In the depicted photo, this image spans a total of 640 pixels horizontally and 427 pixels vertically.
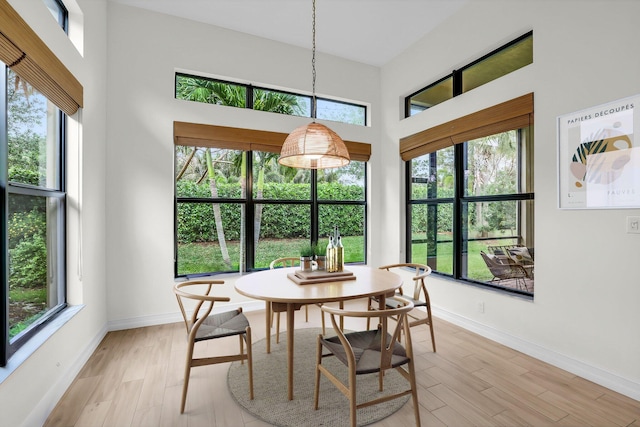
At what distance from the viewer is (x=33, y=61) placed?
1.81 metres

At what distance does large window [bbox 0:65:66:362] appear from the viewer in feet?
5.91

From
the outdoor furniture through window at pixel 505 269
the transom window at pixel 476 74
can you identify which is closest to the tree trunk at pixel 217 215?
the transom window at pixel 476 74

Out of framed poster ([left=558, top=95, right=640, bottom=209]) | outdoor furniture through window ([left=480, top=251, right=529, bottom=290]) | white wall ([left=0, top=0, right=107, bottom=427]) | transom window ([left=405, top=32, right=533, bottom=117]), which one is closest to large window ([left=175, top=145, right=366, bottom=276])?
white wall ([left=0, top=0, right=107, bottom=427])

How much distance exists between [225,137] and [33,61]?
2081 mm

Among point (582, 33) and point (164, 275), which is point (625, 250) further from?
point (164, 275)

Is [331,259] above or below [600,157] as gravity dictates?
below

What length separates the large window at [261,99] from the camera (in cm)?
382

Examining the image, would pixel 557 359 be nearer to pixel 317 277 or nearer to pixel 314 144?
pixel 317 277

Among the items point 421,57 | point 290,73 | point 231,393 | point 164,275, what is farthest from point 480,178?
point 164,275

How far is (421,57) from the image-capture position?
407cm

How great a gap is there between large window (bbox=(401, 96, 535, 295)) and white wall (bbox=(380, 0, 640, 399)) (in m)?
0.15

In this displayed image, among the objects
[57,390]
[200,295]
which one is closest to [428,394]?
[200,295]

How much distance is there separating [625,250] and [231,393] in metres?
2.99

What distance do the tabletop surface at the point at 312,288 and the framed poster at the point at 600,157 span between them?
63.8 inches
